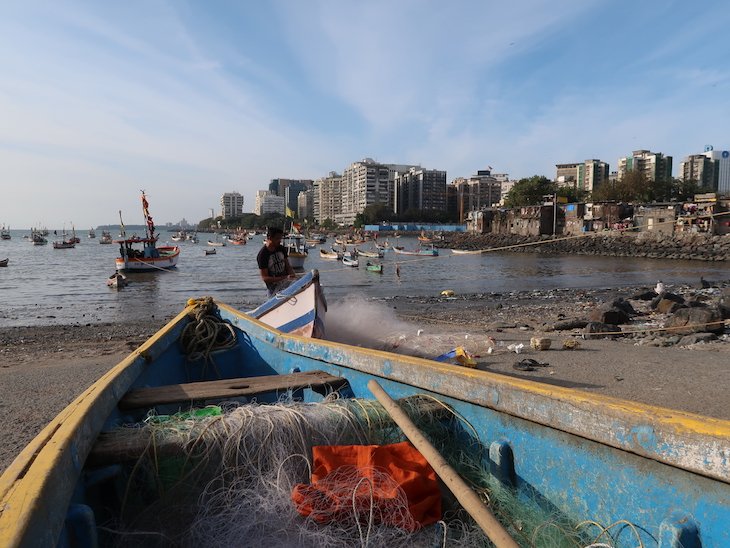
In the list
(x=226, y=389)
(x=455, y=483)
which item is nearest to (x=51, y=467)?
(x=455, y=483)

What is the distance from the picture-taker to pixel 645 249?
50.0 metres

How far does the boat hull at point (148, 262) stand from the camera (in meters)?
34.7

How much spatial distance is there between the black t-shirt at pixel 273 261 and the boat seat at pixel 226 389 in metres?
4.70

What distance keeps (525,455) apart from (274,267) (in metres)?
6.66

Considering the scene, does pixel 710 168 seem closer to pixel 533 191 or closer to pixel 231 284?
pixel 533 191

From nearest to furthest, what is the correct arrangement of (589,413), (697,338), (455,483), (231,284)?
(455,483) → (589,413) → (697,338) → (231,284)

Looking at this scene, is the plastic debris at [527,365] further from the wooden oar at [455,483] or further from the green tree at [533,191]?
the green tree at [533,191]

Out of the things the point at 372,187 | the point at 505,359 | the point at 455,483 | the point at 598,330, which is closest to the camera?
the point at 455,483

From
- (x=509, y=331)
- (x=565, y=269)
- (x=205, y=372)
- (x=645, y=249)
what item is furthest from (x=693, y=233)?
(x=205, y=372)

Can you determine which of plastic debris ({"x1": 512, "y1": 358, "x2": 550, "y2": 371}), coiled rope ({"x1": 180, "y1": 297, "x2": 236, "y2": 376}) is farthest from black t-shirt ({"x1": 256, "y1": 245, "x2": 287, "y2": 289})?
plastic debris ({"x1": 512, "y1": 358, "x2": 550, "y2": 371})

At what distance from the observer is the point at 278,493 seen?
239cm

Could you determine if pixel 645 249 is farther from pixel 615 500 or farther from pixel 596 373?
pixel 615 500

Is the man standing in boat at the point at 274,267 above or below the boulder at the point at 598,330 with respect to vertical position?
above

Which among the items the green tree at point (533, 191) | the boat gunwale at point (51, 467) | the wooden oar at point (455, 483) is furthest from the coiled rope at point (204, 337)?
the green tree at point (533, 191)
